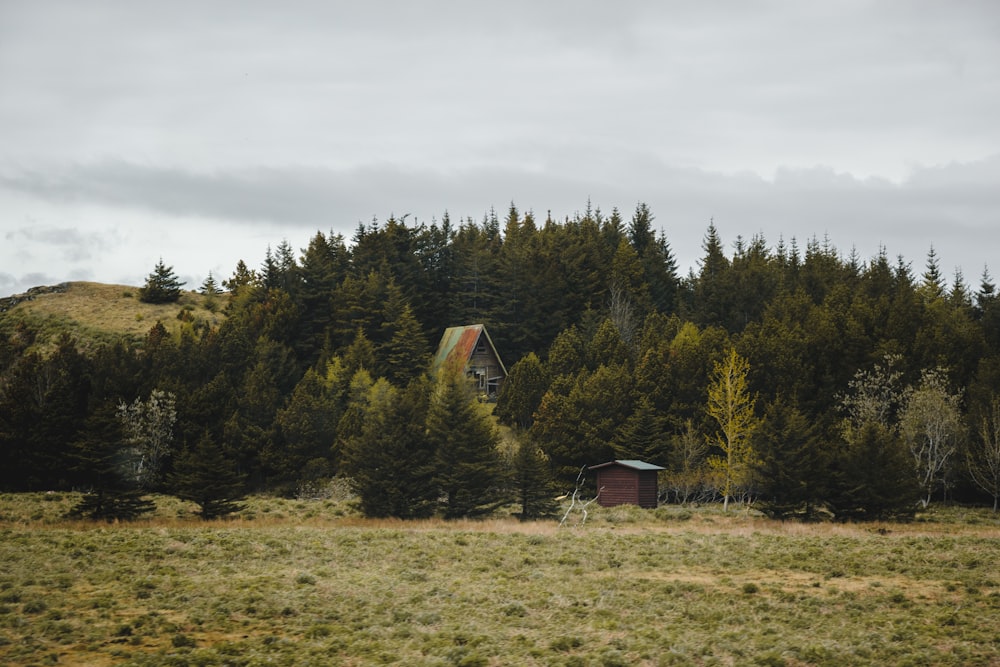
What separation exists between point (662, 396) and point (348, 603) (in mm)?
45545

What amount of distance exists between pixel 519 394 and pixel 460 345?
42.2 feet

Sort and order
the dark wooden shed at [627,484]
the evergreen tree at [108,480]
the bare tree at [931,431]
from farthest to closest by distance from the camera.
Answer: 1. the bare tree at [931,431]
2. the dark wooden shed at [627,484]
3. the evergreen tree at [108,480]

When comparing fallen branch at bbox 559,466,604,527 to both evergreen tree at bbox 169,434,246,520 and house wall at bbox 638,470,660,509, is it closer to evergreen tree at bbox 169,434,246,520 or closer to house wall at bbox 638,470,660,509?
house wall at bbox 638,470,660,509

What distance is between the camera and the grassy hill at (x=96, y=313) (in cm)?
8794

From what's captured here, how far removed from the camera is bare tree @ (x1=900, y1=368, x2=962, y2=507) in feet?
187

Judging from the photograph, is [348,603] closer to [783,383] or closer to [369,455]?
[369,455]

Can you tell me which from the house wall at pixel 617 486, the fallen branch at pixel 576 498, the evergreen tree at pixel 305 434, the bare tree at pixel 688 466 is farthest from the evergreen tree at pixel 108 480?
the bare tree at pixel 688 466

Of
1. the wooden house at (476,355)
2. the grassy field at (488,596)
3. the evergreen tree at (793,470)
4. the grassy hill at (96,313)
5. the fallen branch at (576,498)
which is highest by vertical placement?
the grassy hill at (96,313)

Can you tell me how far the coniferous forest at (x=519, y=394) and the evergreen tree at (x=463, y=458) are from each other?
0.14 metres

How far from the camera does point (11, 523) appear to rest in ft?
133

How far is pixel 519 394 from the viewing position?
71.1 metres

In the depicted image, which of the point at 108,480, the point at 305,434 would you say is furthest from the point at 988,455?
the point at 108,480

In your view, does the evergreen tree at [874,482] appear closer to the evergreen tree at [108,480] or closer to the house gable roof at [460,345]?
the house gable roof at [460,345]

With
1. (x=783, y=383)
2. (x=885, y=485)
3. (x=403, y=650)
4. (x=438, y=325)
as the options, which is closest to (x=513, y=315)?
(x=438, y=325)
